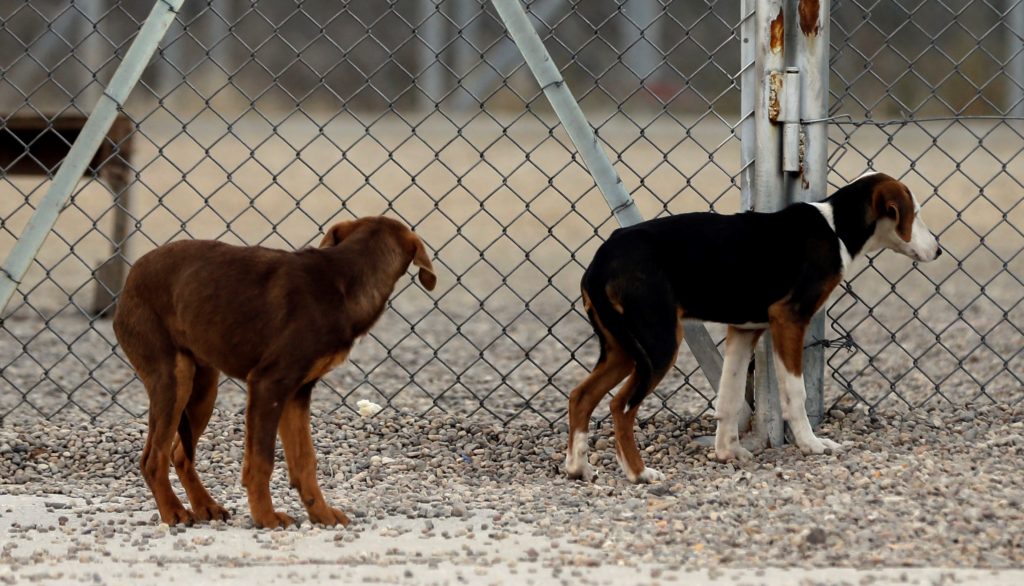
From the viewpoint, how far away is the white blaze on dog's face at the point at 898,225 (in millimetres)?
4238

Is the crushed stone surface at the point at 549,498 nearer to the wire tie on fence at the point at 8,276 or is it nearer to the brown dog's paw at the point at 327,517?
the brown dog's paw at the point at 327,517

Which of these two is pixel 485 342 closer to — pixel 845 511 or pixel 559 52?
pixel 845 511

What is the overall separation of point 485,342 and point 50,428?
10.1 feet

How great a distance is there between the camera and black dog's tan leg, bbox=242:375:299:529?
11.7 feet

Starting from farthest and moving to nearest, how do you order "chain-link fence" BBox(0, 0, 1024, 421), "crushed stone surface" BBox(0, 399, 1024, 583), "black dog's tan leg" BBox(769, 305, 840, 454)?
"chain-link fence" BBox(0, 0, 1024, 421) < "black dog's tan leg" BBox(769, 305, 840, 454) < "crushed stone surface" BBox(0, 399, 1024, 583)

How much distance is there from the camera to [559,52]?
1802 centimetres

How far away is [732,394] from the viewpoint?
433 centimetres

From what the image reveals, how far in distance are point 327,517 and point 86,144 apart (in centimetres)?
146

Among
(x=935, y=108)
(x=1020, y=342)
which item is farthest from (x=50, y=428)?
(x=935, y=108)

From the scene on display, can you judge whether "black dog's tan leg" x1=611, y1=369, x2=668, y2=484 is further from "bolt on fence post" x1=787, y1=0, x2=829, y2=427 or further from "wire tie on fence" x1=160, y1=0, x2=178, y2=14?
"wire tie on fence" x1=160, y1=0, x2=178, y2=14

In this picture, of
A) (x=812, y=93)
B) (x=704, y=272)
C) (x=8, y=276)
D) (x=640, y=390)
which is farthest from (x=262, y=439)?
(x=812, y=93)

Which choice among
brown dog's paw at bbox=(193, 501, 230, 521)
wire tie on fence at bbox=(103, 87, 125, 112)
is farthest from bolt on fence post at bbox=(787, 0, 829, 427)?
wire tie on fence at bbox=(103, 87, 125, 112)

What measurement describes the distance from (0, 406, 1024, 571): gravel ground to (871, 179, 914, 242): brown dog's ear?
66cm

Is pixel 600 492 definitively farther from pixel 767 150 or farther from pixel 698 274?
pixel 767 150
